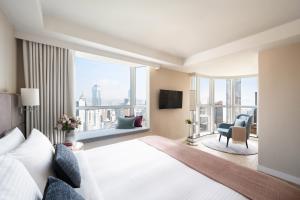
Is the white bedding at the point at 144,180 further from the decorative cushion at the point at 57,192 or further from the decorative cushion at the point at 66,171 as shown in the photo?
the decorative cushion at the point at 57,192

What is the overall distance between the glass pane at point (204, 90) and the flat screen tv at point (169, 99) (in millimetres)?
1403

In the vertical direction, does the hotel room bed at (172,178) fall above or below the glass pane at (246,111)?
below

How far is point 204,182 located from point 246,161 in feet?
9.00

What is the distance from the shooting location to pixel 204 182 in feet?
4.18

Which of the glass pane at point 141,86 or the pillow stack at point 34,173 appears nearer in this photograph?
the pillow stack at point 34,173

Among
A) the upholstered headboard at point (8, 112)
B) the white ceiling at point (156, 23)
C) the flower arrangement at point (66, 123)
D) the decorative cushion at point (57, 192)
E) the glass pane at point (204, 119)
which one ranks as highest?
the white ceiling at point (156, 23)

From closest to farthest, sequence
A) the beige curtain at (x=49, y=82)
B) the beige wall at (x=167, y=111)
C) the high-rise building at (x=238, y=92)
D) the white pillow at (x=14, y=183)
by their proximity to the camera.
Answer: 1. the white pillow at (x=14, y=183)
2. the beige curtain at (x=49, y=82)
3. the beige wall at (x=167, y=111)
4. the high-rise building at (x=238, y=92)

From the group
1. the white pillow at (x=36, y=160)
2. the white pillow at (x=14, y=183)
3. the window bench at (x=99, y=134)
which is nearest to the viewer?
the white pillow at (x=14, y=183)

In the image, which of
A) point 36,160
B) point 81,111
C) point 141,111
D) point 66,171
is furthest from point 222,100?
point 36,160

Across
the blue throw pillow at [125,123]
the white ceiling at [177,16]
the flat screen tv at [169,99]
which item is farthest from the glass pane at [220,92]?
the blue throw pillow at [125,123]

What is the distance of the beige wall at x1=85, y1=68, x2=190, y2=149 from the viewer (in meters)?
4.10

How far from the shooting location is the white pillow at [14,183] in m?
0.65

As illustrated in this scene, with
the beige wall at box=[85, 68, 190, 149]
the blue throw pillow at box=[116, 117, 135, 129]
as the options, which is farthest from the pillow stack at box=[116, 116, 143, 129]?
the beige wall at box=[85, 68, 190, 149]

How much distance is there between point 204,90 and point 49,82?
5004 mm
